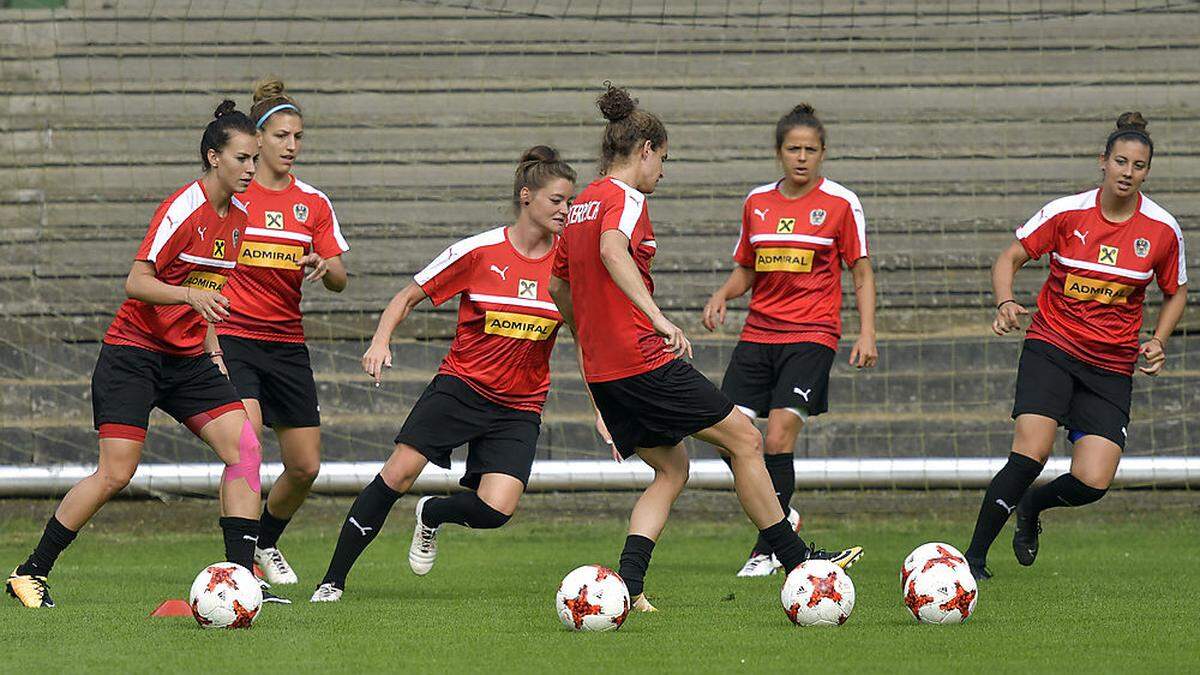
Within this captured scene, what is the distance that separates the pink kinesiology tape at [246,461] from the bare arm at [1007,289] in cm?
313

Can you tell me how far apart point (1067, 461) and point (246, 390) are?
513 cm

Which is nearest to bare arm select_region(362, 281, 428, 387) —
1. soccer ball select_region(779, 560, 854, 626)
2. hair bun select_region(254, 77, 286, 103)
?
hair bun select_region(254, 77, 286, 103)

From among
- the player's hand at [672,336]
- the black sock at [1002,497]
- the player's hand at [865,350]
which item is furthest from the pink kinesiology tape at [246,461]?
the black sock at [1002,497]

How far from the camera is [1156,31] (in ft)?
45.7

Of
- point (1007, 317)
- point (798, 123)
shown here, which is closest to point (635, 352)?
point (1007, 317)

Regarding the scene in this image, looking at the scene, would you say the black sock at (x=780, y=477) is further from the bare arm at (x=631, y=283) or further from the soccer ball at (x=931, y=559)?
the bare arm at (x=631, y=283)

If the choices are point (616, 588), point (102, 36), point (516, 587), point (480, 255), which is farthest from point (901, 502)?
point (102, 36)

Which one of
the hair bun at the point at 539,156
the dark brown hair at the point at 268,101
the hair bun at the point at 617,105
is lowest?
the hair bun at the point at 539,156

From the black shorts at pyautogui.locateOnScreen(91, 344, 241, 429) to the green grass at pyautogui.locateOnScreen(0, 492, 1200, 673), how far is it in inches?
30.8

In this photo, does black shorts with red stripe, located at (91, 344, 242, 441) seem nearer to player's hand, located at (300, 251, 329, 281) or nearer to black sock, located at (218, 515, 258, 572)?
black sock, located at (218, 515, 258, 572)

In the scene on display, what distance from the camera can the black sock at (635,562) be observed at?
6.37 m

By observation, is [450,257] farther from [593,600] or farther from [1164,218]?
[1164,218]

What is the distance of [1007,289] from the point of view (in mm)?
7496

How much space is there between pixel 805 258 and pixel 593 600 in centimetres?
290
